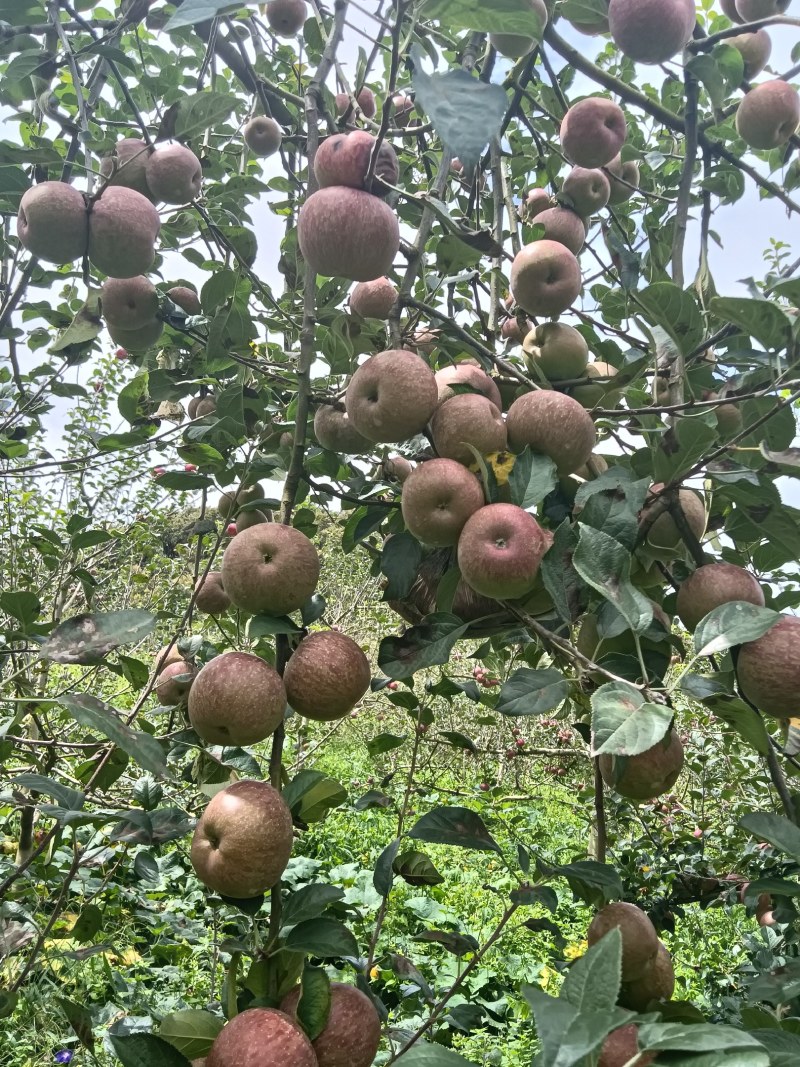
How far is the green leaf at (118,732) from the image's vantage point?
83 cm

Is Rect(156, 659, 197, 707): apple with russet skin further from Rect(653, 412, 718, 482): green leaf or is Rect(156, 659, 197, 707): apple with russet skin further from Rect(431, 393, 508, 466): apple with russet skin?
Rect(653, 412, 718, 482): green leaf

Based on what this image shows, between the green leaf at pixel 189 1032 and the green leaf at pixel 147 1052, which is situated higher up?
the green leaf at pixel 147 1052

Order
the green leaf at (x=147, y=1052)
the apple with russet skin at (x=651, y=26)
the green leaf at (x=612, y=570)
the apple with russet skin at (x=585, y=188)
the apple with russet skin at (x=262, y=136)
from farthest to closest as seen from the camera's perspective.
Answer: the apple with russet skin at (x=262, y=136) < the apple with russet skin at (x=585, y=188) < the apple with russet skin at (x=651, y=26) < the green leaf at (x=612, y=570) < the green leaf at (x=147, y=1052)

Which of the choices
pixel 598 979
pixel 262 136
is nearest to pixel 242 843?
pixel 598 979

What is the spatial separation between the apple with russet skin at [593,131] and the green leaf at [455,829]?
1492 millimetres

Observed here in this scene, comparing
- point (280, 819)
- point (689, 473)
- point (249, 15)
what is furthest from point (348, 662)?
point (249, 15)

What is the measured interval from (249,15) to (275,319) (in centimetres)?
78

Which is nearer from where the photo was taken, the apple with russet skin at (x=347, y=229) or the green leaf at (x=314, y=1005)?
the green leaf at (x=314, y=1005)

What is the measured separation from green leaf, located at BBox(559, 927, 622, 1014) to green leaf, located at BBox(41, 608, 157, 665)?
2.26 feet

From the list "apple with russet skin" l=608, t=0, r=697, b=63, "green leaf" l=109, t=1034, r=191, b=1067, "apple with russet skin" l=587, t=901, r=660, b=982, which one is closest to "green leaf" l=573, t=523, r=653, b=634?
"apple with russet skin" l=587, t=901, r=660, b=982

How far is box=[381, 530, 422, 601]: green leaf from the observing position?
1.25 meters

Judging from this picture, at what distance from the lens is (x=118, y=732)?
84 centimetres

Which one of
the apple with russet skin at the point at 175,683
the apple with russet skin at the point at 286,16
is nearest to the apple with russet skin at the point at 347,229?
the apple with russet skin at the point at 175,683

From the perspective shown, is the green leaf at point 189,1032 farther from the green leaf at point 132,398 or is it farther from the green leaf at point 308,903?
the green leaf at point 132,398
